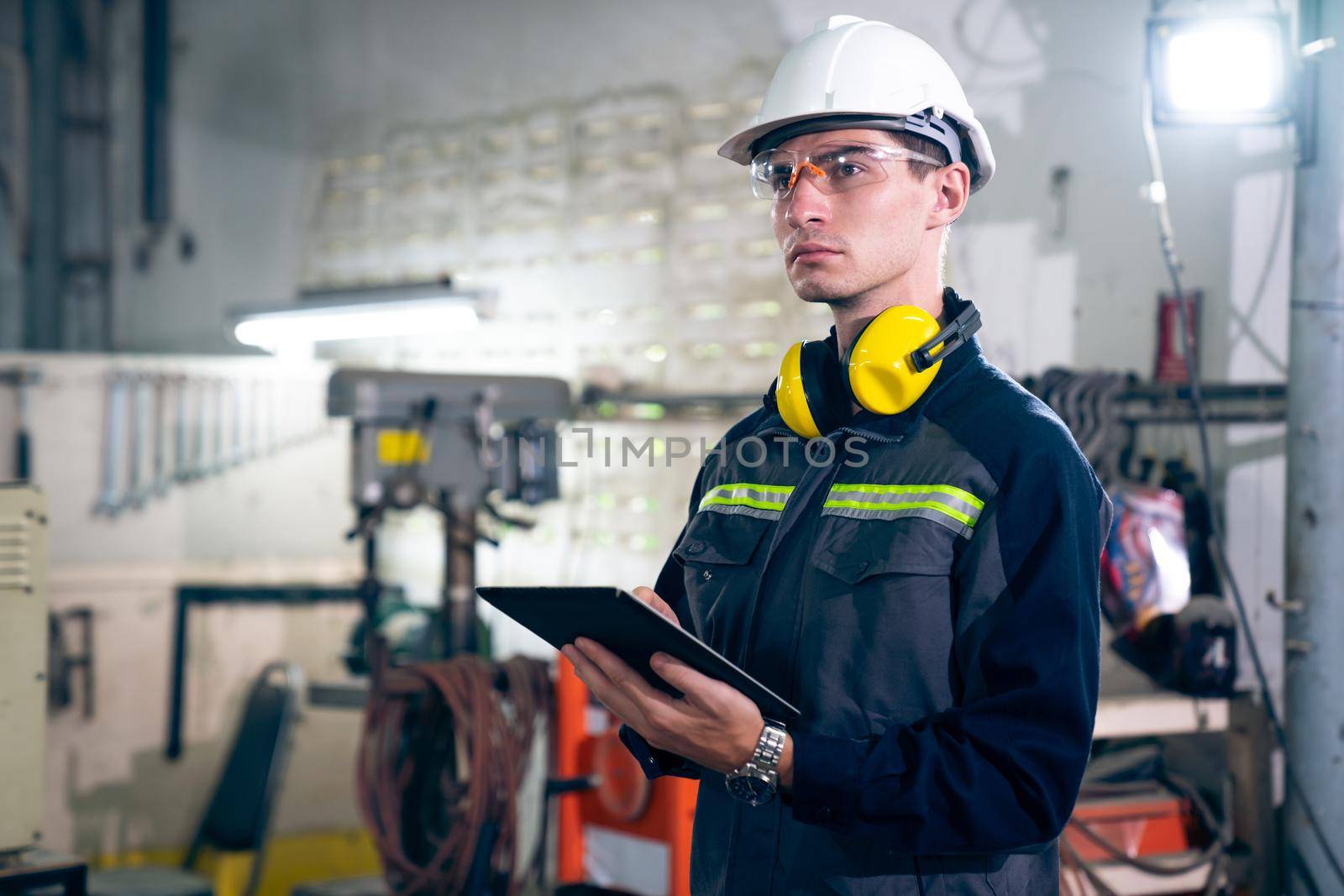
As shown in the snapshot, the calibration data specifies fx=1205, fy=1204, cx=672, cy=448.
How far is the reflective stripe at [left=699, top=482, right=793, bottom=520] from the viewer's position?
155 cm

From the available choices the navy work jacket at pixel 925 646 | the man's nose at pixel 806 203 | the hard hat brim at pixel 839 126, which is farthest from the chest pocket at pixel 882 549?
the hard hat brim at pixel 839 126

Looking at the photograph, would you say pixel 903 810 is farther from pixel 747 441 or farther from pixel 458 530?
pixel 458 530

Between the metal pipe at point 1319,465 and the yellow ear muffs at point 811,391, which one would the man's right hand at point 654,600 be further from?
the metal pipe at point 1319,465

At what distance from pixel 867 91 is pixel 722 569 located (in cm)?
63

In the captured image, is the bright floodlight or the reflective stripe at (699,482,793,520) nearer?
the reflective stripe at (699,482,793,520)

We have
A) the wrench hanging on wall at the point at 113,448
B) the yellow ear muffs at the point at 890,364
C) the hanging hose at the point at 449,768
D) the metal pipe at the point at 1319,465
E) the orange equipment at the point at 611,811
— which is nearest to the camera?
the yellow ear muffs at the point at 890,364

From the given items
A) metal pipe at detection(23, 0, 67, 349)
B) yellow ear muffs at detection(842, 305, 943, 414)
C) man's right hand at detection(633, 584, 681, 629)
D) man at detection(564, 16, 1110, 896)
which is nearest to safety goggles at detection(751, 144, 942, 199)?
man at detection(564, 16, 1110, 896)

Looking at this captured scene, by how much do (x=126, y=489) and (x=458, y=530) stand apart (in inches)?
60.8

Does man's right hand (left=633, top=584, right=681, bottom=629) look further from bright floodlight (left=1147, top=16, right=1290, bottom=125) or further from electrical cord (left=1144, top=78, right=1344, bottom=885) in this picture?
bright floodlight (left=1147, top=16, right=1290, bottom=125)

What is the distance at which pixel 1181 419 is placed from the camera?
3.45 metres

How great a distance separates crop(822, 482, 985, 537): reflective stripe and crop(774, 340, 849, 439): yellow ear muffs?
0.12 m

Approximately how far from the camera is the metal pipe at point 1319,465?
2852mm

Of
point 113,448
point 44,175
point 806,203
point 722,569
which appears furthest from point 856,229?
point 44,175

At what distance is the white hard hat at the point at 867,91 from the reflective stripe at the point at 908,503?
46 cm
